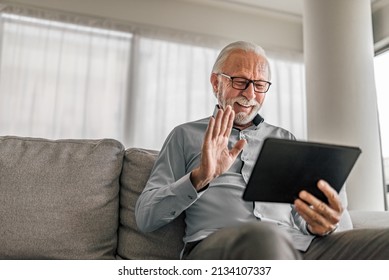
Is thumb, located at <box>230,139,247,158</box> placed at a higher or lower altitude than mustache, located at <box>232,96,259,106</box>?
lower

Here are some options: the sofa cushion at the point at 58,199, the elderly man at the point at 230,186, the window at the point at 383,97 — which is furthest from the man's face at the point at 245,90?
the window at the point at 383,97

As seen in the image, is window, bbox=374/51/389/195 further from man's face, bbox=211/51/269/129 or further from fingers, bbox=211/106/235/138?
fingers, bbox=211/106/235/138

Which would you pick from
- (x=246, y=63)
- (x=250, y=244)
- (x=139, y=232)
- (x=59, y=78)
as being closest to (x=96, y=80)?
(x=59, y=78)

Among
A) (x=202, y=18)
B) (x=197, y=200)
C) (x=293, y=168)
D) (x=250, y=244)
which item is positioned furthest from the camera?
(x=202, y=18)

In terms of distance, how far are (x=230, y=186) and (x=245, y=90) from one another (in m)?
0.35

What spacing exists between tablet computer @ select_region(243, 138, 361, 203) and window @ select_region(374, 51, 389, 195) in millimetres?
2569

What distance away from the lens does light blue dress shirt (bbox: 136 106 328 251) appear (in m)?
1.10

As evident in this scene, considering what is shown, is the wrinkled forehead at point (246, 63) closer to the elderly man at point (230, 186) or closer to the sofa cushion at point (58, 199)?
the elderly man at point (230, 186)

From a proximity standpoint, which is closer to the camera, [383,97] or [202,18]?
[383,97]

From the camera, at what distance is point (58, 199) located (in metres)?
1.25

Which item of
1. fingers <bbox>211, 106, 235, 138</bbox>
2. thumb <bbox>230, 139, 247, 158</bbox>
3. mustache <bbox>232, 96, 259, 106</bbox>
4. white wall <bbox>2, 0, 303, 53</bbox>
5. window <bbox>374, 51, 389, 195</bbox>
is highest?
white wall <bbox>2, 0, 303, 53</bbox>

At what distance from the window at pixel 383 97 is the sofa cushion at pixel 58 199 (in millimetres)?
2614

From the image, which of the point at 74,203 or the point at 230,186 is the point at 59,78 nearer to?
the point at 74,203

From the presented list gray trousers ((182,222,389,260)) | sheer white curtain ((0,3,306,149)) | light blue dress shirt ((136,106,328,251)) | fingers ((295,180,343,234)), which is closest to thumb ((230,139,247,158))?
light blue dress shirt ((136,106,328,251))
